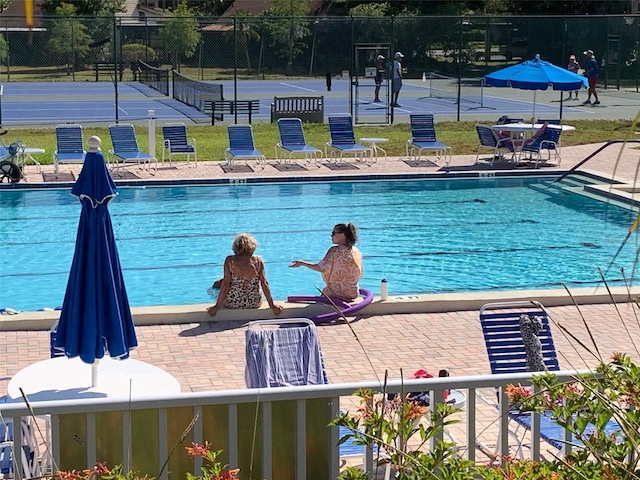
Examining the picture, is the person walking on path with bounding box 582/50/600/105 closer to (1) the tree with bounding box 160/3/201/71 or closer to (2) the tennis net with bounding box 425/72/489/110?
(2) the tennis net with bounding box 425/72/489/110

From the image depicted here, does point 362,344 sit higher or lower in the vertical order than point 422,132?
lower

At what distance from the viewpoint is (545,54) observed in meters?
37.1

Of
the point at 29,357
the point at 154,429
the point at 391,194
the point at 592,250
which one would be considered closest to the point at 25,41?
the point at 391,194

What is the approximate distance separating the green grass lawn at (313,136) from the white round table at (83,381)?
14622 mm

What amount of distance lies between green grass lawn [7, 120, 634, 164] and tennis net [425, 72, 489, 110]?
6.78 m

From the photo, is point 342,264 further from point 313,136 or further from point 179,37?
point 179,37

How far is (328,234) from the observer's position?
16.2 metres

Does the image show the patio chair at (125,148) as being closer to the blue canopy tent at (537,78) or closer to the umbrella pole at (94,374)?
the blue canopy tent at (537,78)

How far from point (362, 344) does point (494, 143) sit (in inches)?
518

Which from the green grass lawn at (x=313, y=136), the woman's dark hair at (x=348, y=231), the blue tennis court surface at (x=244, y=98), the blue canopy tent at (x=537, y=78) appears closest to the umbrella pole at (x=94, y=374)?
the woman's dark hair at (x=348, y=231)

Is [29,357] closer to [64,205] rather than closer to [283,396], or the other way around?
[283,396]

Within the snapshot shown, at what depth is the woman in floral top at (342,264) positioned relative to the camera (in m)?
10.7

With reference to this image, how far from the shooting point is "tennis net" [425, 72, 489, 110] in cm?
3509

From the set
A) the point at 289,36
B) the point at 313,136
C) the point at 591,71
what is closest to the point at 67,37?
the point at 289,36
